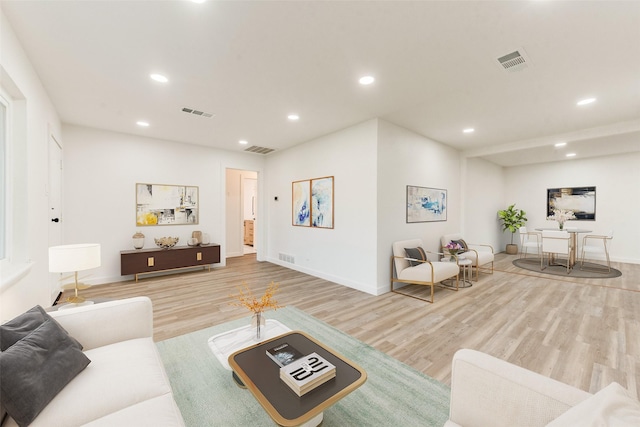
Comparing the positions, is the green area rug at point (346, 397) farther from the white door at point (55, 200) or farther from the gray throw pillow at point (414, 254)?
the white door at point (55, 200)

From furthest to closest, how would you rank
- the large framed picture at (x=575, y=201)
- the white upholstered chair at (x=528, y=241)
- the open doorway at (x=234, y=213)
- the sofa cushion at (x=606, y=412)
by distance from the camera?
the open doorway at (x=234, y=213)
the large framed picture at (x=575, y=201)
the white upholstered chair at (x=528, y=241)
the sofa cushion at (x=606, y=412)

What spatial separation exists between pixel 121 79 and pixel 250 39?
1792 mm

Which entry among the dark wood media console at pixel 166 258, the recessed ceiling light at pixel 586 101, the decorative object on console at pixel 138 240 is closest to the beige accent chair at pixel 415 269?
A: the recessed ceiling light at pixel 586 101

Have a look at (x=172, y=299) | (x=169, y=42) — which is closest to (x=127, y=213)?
(x=172, y=299)

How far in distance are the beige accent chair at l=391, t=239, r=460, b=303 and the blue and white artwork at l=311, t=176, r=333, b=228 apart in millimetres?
1356

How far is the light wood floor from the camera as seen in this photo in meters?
2.45

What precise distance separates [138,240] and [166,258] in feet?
2.03

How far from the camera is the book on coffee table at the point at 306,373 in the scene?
1488 millimetres

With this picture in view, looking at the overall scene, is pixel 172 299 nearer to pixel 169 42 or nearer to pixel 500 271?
pixel 169 42

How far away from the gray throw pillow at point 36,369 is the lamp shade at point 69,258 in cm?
80

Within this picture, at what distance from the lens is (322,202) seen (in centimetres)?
530

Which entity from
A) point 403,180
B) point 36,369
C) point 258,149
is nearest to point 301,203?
point 258,149

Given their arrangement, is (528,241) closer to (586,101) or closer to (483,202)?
(483,202)

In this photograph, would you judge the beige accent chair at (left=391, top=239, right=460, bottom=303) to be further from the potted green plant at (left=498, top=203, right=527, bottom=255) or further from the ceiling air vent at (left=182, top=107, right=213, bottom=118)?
the potted green plant at (left=498, top=203, right=527, bottom=255)
